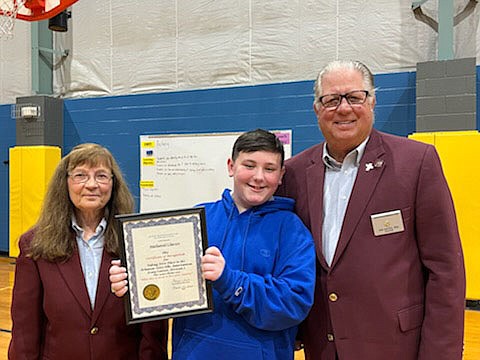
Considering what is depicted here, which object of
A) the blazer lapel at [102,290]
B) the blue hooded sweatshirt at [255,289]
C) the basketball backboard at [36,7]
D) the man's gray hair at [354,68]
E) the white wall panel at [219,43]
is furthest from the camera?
the white wall panel at [219,43]

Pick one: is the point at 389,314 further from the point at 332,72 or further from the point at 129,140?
the point at 129,140

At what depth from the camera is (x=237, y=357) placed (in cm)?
155

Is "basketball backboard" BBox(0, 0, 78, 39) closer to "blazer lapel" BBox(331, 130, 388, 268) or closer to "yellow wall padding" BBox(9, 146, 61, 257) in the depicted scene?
"yellow wall padding" BBox(9, 146, 61, 257)

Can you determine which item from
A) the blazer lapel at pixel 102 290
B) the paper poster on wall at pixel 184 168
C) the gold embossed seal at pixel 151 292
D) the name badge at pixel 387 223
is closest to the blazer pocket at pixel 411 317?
the name badge at pixel 387 223

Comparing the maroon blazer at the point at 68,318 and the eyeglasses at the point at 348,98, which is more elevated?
the eyeglasses at the point at 348,98

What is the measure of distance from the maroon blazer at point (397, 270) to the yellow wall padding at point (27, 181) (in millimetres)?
5859

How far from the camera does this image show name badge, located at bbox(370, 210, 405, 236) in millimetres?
1568

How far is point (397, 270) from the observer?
157cm

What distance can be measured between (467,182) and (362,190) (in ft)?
10.9

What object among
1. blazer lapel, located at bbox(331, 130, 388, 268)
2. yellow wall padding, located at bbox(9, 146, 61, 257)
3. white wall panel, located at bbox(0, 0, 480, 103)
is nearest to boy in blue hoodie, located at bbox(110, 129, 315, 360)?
blazer lapel, located at bbox(331, 130, 388, 268)

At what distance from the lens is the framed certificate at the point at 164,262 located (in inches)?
61.3

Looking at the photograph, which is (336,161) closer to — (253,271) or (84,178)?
(253,271)

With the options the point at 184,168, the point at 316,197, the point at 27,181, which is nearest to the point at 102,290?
the point at 316,197

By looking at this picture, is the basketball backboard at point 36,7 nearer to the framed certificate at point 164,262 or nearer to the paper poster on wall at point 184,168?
the paper poster on wall at point 184,168
